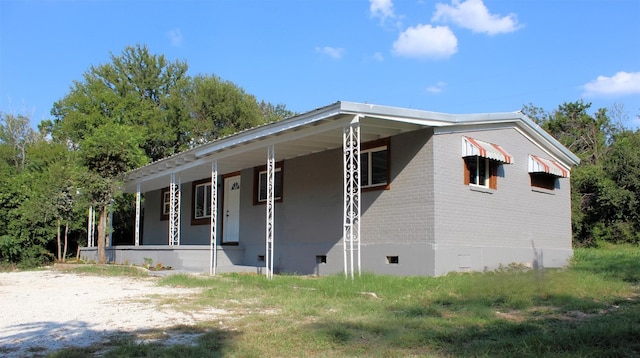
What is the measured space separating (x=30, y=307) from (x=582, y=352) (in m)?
7.75

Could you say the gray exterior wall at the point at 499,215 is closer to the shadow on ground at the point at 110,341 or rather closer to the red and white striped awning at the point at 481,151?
the red and white striped awning at the point at 481,151

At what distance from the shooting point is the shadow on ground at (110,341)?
5.32m

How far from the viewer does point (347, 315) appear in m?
7.29

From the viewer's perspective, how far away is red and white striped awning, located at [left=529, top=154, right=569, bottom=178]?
557 inches

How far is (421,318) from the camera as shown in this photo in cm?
688

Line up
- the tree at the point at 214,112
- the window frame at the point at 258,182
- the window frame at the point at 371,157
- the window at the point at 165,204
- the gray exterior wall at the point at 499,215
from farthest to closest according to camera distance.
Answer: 1. the tree at the point at 214,112
2. the window at the point at 165,204
3. the window frame at the point at 258,182
4. the window frame at the point at 371,157
5. the gray exterior wall at the point at 499,215

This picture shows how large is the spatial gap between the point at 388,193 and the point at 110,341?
25.6 ft

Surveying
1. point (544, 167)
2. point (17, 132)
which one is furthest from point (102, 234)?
point (17, 132)

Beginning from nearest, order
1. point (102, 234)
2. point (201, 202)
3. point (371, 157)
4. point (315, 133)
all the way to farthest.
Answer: point (315, 133)
point (371, 157)
point (102, 234)
point (201, 202)

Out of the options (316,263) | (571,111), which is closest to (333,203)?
(316,263)

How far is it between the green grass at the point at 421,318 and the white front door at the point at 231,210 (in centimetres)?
669

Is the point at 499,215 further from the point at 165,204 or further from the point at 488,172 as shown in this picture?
the point at 165,204

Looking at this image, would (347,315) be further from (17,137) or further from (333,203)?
(17,137)

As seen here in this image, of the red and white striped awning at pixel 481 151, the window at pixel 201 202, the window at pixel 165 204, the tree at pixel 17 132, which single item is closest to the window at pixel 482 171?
the red and white striped awning at pixel 481 151
